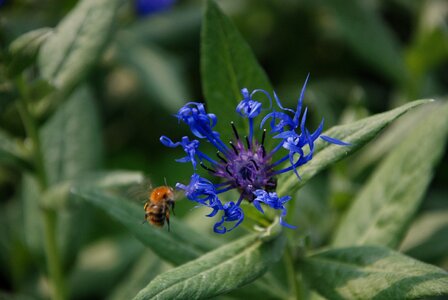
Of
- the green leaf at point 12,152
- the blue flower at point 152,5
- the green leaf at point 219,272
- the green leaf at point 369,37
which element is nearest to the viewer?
the green leaf at point 219,272

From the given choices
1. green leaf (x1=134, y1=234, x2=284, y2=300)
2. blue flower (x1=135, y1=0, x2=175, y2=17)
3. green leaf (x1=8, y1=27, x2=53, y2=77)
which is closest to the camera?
green leaf (x1=134, y1=234, x2=284, y2=300)

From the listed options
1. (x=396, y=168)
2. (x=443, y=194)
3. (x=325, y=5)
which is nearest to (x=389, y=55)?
(x=325, y=5)

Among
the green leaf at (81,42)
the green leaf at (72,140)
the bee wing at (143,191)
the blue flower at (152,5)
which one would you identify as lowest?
the green leaf at (72,140)

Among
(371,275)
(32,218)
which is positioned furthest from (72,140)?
(371,275)

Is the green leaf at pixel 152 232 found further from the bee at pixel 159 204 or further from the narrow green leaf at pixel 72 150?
the narrow green leaf at pixel 72 150

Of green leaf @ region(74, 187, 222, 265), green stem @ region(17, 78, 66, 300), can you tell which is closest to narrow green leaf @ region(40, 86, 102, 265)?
green stem @ region(17, 78, 66, 300)

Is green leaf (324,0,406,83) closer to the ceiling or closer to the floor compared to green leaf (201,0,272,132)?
closer to the floor

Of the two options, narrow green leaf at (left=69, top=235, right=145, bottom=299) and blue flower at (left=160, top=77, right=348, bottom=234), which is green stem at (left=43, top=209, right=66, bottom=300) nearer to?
narrow green leaf at (left=69, top=235, right=145, bottom=299)

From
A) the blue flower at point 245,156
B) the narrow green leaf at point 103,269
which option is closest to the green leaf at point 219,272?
the blue flower at point 245,156
